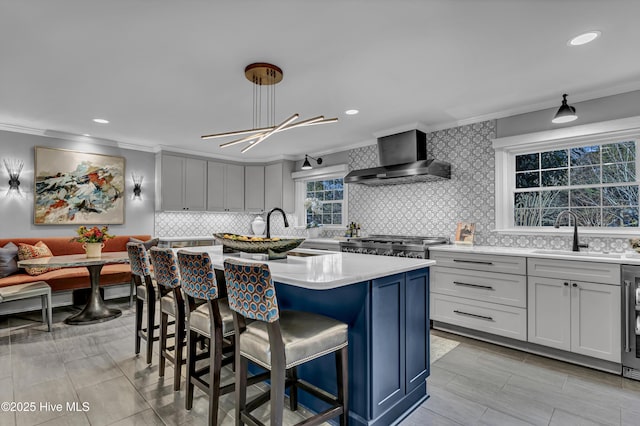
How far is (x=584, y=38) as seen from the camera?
7.50 ft

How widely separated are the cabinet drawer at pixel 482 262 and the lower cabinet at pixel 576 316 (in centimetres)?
16

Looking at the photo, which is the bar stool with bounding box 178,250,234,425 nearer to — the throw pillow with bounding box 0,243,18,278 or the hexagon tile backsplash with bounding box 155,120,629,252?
the hexagon tile backsplash with bounding box 155,120,629,252

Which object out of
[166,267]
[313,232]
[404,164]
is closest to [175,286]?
[166,267]

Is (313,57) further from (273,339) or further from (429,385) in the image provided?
(429,385)

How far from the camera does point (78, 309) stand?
445 cm

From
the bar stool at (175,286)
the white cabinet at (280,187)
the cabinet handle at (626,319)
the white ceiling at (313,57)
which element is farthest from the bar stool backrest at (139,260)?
the cabinet handle at (626,319)

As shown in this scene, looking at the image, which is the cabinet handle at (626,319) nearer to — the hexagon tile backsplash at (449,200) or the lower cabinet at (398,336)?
the hexagon tile backsplash at (449,200)

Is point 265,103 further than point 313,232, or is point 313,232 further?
point 313,232

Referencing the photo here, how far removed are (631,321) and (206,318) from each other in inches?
123

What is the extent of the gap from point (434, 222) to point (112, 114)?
423cm

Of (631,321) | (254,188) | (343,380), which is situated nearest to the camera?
(343,380)

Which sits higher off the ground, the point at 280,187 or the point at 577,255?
the point at 280,187

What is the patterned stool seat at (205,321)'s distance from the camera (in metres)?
1.97

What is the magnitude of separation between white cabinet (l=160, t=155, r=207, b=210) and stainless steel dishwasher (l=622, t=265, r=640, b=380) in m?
5.67
